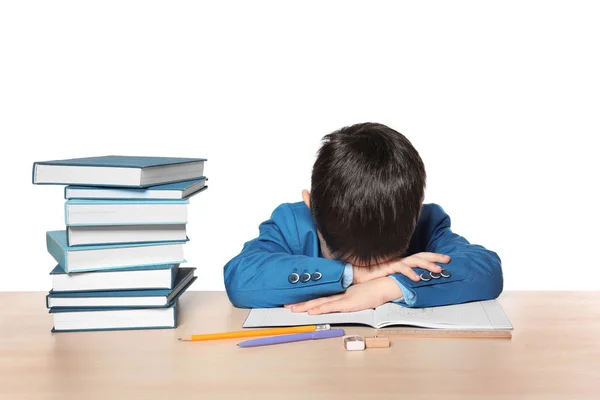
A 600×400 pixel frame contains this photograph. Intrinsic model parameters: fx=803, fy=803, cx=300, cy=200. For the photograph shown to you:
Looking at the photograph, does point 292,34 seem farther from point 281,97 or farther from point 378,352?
point 378,352

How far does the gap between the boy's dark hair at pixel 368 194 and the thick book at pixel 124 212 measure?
0.33 metres

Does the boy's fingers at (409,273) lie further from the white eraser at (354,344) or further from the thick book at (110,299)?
the thick book at (110,299)

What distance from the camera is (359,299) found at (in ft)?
5.39

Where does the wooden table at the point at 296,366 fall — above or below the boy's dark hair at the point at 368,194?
below

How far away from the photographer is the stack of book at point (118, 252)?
1.54 meters

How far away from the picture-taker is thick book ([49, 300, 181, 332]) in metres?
1.58

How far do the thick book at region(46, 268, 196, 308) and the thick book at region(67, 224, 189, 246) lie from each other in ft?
0.33

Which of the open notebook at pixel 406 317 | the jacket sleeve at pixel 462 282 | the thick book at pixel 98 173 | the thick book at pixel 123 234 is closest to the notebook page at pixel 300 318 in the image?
the open notebook at pixel 406 317

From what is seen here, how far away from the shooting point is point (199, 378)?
A: 4.20 feet

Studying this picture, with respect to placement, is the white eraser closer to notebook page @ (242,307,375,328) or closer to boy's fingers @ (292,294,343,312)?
notebook page @ (242,307,375,328)

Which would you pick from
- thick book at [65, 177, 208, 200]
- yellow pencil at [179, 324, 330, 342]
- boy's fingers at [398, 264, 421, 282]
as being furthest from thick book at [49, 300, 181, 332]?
boy's fingers at [398, 264, 421, 282]

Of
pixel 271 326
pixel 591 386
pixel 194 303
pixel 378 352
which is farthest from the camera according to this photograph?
pixel 194 303

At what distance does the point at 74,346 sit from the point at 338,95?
1.96 metres

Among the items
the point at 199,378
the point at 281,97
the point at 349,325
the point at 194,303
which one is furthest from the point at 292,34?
the point at 199,378
